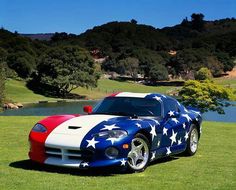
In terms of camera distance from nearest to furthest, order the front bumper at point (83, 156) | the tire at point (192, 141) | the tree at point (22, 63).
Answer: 1. the front bumper at point (83, 156)
2. the tire at point (192, 141)
3. the tree at point (22, 63)

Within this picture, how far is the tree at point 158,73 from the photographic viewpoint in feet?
513

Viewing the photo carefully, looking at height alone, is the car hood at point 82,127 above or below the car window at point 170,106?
below

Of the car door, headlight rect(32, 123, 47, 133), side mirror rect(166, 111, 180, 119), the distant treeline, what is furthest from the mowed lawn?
the distant treeline

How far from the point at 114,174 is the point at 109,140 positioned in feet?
2.36

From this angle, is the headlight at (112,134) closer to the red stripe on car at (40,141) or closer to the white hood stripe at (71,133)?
the white hood stripe at (71,133)

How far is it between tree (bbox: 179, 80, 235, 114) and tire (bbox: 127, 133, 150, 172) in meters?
39.5

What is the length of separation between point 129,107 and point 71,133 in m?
1.85

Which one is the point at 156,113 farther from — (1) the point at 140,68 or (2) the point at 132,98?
(1) the point at 140,68

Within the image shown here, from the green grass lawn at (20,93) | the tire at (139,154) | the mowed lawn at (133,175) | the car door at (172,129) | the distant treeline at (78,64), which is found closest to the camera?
the mowed lawn at (133,175)

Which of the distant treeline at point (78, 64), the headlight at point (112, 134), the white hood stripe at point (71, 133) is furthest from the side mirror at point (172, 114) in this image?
the distant treeline at point (78, 64)

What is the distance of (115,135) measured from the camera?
903 centimetres

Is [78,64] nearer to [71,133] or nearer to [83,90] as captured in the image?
[83,90]

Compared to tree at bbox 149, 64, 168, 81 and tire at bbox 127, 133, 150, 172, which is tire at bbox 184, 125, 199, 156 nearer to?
tire at bbox 127, 133, 150, 172

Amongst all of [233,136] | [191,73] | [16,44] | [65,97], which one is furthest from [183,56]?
[233,136]
